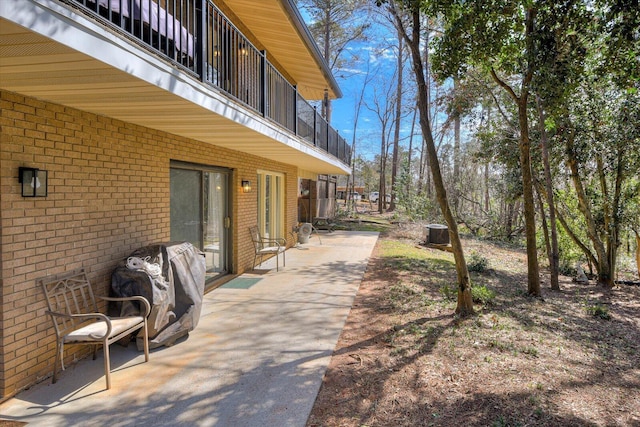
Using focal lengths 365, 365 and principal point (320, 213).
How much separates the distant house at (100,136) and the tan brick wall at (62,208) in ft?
0.04

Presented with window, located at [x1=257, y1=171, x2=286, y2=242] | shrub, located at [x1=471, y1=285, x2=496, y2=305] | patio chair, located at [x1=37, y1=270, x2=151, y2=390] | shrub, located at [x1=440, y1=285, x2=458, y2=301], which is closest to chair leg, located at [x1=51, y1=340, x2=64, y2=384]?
patio chair, located at [x1=37, y1=270, x2=151, y2=390]

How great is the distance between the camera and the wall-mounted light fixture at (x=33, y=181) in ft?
10.2

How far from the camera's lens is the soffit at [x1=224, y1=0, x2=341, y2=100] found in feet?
22.0

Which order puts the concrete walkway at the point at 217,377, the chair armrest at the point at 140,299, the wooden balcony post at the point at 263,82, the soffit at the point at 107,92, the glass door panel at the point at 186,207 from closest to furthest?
the soffit at the point at 107,92
the concrete walkway at the point at 217,377
the chair armrest at the point at 140,299
the wooden balcony post at the point at 263,82
the glass door panel at the point at 186,207

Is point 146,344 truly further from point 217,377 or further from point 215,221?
point 215,221

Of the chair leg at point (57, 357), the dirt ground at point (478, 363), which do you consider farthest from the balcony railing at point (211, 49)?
the dirt ground at point (478, 363)

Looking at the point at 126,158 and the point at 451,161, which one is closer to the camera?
the point at 126,158

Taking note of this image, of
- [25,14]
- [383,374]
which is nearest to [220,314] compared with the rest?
[383,374]

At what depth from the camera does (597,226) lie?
1040 centimetres

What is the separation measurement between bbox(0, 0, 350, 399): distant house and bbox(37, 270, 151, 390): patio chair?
0.39 feet

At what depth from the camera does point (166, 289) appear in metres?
3.99

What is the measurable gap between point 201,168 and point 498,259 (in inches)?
410

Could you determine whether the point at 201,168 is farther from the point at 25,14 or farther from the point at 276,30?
the point at 25,14

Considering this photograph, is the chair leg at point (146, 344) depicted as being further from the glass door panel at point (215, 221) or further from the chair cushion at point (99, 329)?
the glass door panel at point (215, 221)
